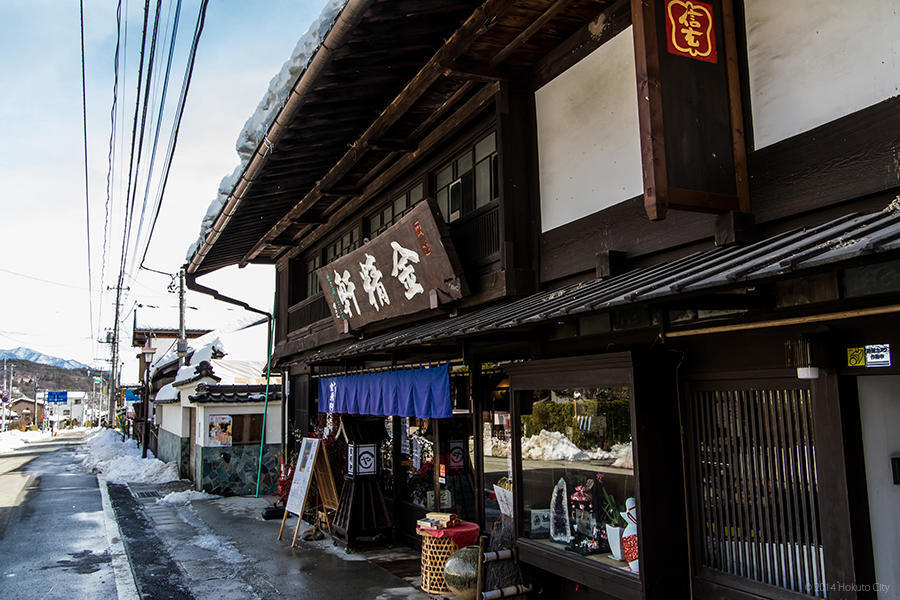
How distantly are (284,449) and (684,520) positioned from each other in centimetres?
1434

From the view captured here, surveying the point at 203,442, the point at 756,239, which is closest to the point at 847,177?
the point at 756,239

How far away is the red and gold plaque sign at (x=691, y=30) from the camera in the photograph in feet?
18.4

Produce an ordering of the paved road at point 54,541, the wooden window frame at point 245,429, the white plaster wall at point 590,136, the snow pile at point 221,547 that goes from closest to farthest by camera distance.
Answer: the white plaster wall at point 590,136 → the paved road at point 54,541 → the snow pile at point 221,547 → the wooden window frame at point 245,429

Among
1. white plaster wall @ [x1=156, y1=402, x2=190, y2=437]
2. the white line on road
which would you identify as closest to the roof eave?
the white line on road

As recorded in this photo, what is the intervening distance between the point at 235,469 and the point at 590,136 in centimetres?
1706

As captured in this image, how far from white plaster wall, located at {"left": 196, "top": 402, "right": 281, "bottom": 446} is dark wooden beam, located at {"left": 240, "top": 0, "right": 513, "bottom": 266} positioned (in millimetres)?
9314

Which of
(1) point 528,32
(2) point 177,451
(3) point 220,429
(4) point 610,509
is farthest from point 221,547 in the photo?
(2) point 177,451

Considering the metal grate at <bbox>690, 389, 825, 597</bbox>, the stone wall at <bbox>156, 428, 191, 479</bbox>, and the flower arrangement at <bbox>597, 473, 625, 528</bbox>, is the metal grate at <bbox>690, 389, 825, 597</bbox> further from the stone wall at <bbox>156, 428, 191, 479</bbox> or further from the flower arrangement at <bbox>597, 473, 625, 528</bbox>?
the stone wall at <bbox>156, 428, 191, 479</bbox>

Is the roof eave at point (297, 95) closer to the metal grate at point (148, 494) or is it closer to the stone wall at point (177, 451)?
the metal grate at point (148, 494)

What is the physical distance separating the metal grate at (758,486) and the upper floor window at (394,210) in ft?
22.5

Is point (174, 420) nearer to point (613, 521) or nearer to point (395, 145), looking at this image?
point (395, 145)

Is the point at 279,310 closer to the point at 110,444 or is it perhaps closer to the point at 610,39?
the point at 610,39

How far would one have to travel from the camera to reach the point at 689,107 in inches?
217

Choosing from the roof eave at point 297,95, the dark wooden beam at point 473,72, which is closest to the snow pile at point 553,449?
the dark wooden beam at point 473,72
